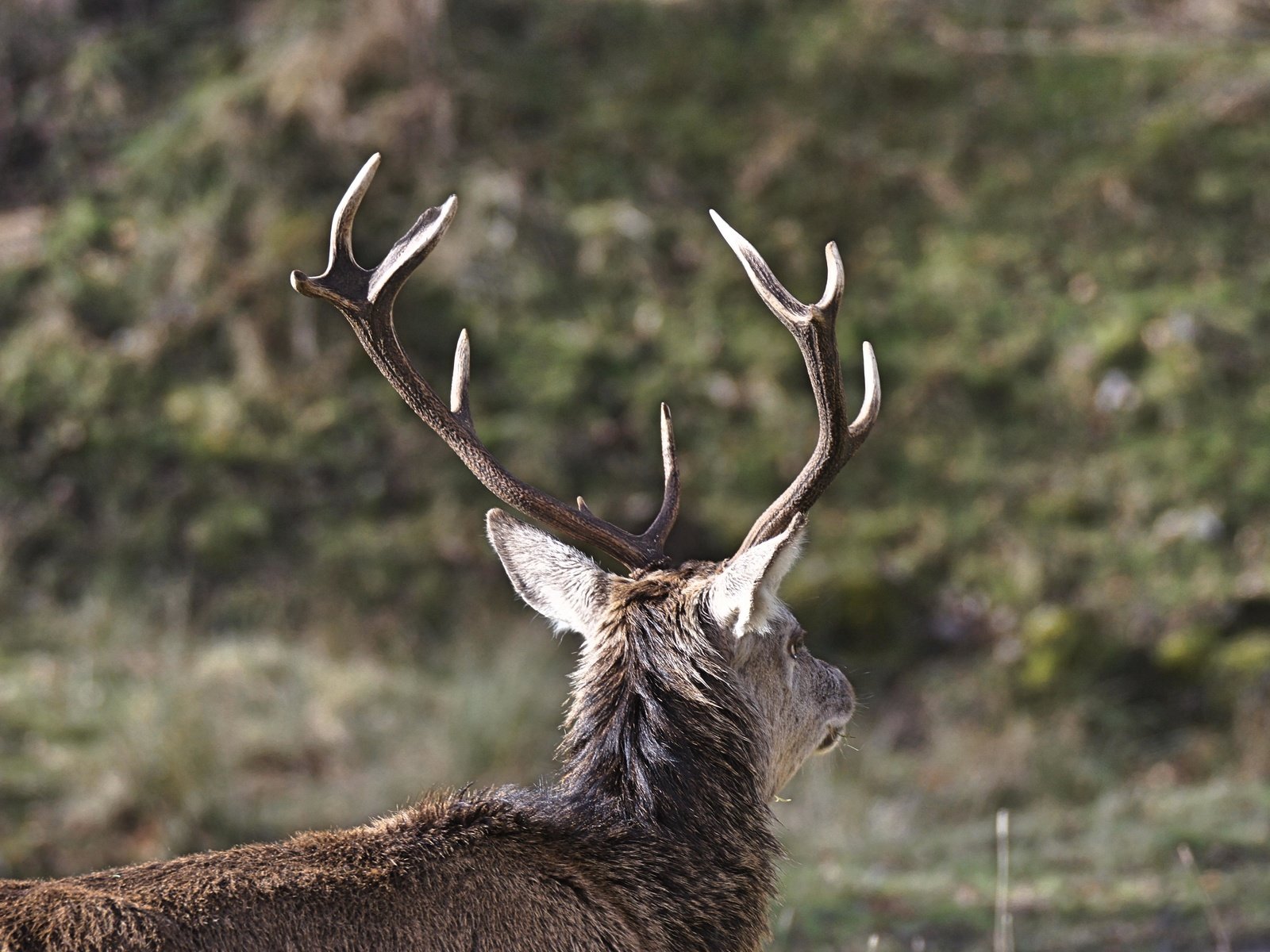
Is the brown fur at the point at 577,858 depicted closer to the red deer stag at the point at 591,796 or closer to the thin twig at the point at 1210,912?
the red deer stag at the point at 591,796

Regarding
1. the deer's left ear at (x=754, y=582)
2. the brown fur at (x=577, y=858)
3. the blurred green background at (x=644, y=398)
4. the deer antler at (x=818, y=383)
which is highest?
the blurred green background at (x=644, y=398)

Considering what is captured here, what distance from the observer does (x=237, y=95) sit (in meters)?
11.5

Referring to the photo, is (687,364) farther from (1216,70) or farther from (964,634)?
(1216,70)

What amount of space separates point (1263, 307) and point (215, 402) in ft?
23.5

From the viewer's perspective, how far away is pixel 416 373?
401cm

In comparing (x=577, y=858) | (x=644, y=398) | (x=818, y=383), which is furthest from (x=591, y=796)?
(x=644, y=398)

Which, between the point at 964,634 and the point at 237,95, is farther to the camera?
the point at 237,95

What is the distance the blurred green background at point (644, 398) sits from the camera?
8.11m

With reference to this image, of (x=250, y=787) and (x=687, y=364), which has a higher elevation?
(x=687, y=364)

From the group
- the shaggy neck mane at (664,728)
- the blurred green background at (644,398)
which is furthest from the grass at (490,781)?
the shaggy neck mane at (664,728)

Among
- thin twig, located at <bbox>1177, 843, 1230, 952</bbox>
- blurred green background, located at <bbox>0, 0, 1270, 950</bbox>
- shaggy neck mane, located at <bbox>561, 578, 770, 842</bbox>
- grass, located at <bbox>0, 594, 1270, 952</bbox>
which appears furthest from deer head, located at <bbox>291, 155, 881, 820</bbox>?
blurred green background, located at <bbox>0, 0, 1270, 950</bbox>

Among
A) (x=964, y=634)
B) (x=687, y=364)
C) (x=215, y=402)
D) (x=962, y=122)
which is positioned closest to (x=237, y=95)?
(x=215, y=402)

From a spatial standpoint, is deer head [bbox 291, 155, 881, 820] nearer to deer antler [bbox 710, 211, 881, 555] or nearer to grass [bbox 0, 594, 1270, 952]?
deer antler [bbox 710, 211, 881, 555]

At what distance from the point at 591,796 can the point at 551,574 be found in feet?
2.16
